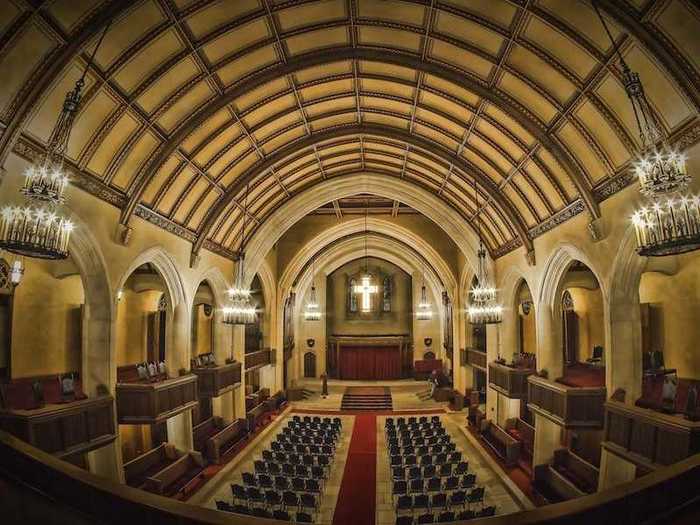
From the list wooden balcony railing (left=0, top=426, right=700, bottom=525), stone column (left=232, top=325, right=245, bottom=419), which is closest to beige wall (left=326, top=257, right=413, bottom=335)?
stone column (left=232, top=325, right=245, bottom=419)

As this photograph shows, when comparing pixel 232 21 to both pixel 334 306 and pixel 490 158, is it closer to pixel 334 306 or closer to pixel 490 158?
pixel 490 158

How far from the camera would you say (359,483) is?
1072 cm

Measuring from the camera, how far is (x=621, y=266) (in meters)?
7.51

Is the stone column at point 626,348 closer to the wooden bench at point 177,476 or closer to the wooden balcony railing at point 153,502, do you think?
the wooden balcony railing at point 153,502

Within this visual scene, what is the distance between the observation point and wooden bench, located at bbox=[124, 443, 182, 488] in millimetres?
10438

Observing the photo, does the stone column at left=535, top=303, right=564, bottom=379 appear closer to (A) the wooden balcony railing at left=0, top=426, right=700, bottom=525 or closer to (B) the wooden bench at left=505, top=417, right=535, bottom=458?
(B) the wooden bench at left=505, top=417, right=535, bottom=458

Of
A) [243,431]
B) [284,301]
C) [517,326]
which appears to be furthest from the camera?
[284,301]

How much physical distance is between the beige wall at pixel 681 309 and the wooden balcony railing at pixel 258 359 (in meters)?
13.9

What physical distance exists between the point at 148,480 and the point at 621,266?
11029 millimetres

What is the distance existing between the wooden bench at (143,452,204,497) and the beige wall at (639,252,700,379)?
42.3 ft

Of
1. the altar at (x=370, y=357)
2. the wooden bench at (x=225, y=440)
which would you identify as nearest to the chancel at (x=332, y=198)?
the wooden bench at (x=225, y=440)

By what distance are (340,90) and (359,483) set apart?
33.4 feet

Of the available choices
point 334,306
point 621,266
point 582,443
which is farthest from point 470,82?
point 334,306

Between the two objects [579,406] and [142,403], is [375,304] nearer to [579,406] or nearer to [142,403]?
[579,406]
